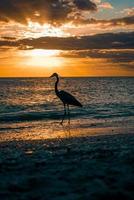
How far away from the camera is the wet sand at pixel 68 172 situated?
312 inches

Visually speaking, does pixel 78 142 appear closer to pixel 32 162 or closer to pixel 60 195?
pixel 32 162

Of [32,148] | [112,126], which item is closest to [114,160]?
[32,148]

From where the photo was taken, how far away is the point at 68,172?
957cm

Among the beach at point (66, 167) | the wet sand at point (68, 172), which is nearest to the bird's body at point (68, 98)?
the beach at point (66, 167)

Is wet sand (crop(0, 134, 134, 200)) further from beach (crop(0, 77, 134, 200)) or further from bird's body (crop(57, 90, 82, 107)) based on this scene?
bird's body (crop(57, 90, 82, 107))

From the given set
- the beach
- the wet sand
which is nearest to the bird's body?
the beach

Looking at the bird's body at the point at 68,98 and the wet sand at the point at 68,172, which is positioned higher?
the bird's body at the point at 68,98

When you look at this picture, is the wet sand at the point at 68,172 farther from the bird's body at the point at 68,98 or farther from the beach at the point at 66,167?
the bird's body at the point at 68,98

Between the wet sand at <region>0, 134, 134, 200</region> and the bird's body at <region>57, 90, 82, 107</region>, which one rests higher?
the bird's body at <region>57, 90, 82, 107</region>

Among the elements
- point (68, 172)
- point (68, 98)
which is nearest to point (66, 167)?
point (68, 172)

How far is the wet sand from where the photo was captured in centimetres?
793

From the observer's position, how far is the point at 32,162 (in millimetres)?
10977

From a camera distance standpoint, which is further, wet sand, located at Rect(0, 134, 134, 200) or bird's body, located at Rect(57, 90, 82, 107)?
bird's body, located at Rect(57, 90, 82, 107)

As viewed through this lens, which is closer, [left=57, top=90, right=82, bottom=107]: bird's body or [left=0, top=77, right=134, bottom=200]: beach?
[left=0, top=77, right=134, bottom=200]: beach
